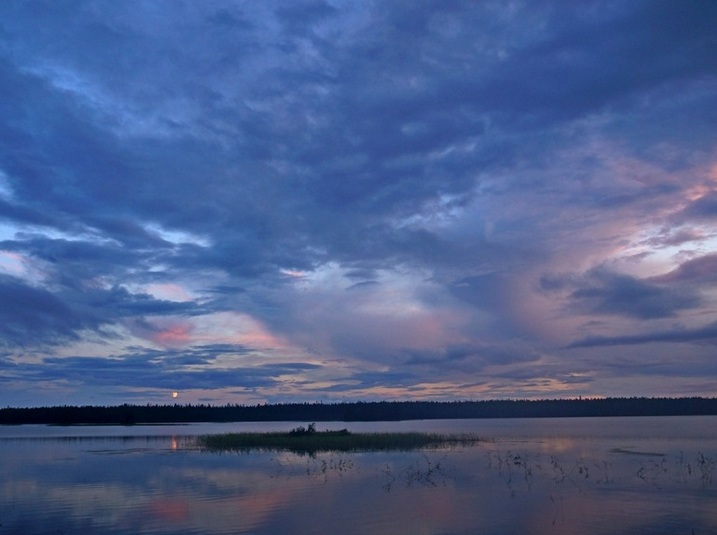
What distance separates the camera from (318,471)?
40562 millimetres

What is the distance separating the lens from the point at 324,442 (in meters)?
60.4

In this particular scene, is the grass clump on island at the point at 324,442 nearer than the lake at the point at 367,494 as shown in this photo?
No

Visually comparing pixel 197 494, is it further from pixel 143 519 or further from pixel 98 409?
pixel 98 409

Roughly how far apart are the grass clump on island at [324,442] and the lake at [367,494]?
5.83 m

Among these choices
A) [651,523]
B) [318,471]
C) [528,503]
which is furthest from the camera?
[318,471]

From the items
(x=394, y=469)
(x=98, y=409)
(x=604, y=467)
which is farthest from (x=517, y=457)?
(x=98, y=409)

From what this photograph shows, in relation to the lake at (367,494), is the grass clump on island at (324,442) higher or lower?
higher

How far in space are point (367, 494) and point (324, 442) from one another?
3028 centimetres

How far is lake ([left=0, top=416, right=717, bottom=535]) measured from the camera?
23.7 meters

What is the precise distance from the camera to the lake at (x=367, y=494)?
77.8 feet

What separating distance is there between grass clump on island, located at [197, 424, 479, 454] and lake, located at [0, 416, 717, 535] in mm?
5833

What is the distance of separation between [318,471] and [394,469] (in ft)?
15.6

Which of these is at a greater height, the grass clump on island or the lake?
the grass clump on island

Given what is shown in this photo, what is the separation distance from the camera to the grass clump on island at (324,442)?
189 ft
